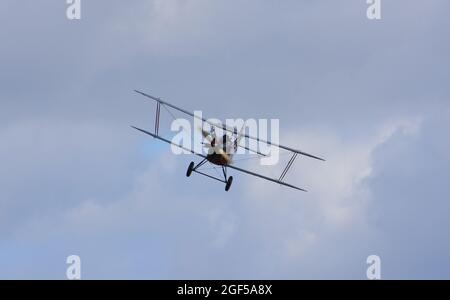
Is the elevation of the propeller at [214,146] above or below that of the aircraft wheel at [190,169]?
above

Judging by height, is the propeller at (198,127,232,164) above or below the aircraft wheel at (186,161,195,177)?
above

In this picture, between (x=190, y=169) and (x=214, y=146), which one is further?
(x=190, y=169)
